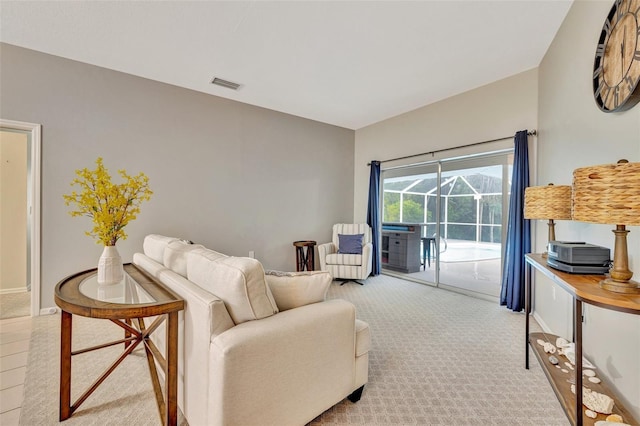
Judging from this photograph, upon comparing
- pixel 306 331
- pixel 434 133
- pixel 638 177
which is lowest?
pixel 306 331

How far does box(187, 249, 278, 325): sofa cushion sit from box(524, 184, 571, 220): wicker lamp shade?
1.89 m

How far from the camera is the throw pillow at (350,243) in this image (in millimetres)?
4434

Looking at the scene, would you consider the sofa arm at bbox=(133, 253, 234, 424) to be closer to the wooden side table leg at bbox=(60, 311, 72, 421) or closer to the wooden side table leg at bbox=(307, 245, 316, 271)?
the wooden side table leg at bbox=(60, 311, 72, 421)

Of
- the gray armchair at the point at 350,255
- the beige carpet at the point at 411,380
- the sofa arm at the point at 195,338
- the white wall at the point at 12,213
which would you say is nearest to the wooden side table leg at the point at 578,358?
the beige carpet at the point at 411,380

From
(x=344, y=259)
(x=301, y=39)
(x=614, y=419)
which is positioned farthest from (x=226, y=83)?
(x=614, y=419)

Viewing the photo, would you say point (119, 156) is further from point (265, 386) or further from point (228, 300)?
point (265, 386)

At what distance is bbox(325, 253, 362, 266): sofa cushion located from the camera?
4.31 m

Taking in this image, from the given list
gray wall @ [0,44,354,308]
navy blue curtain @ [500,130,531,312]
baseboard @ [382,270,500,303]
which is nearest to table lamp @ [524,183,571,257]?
navy blue curtain @ [500,130,531,312]

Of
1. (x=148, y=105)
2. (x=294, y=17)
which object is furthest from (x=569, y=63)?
(x=148, y=105)

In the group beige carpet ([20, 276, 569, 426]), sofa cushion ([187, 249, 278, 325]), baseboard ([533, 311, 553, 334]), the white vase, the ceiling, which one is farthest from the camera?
baseboard ([533, 311, 553, 334])

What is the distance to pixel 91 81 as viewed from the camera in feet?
10.1

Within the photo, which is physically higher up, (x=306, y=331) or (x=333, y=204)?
(x=333, y=204)

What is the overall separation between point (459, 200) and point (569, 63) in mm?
2019

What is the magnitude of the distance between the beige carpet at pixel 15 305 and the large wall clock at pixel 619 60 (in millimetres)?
5241
